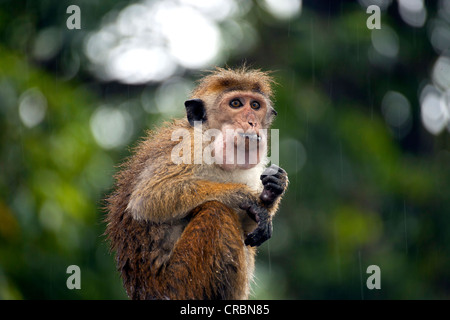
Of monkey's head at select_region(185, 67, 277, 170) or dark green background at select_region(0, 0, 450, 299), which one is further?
dark green background at select_region(0, 0, 450, 299)

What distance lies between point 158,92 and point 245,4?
524 cm

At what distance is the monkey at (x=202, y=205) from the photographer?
27.3 feet

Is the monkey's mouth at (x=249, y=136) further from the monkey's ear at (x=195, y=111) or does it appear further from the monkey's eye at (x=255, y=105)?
the monkey's ear at (x=195, y=111)

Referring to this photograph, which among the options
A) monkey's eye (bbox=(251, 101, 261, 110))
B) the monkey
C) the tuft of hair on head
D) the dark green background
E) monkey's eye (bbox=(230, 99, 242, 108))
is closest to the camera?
the monkey

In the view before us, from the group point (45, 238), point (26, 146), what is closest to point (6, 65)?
point (26, 146)

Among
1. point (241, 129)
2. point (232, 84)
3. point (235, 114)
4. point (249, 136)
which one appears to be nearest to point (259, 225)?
point (249, 136)

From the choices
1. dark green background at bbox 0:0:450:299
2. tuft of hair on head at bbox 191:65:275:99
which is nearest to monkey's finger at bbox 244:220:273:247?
tuft of hair on head at bbox 191:65:275:99

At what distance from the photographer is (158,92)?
68.5 ft

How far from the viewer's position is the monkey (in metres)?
8.33

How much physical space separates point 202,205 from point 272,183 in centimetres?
105

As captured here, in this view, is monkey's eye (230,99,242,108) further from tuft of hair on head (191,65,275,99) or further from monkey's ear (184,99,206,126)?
monkey's ear (184,99,206,126)

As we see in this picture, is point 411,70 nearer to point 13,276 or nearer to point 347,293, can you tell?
point 347,293

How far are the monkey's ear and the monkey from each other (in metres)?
0.02

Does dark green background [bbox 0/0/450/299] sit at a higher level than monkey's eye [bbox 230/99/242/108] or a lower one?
higher
